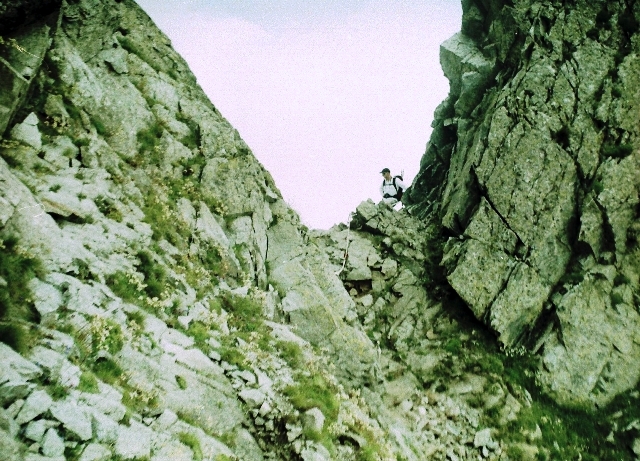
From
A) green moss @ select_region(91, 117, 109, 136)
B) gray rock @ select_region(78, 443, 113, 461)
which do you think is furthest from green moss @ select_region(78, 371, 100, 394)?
green moss @ select_region(91, 117, 109, 136)

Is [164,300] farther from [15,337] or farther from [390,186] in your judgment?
[390,186]

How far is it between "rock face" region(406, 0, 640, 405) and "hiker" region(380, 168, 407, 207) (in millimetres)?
4230

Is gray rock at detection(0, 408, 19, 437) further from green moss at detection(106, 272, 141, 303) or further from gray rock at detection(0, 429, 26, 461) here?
green moss at detection(106, 272, 141, 303)

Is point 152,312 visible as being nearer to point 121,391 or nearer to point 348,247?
point 121,391

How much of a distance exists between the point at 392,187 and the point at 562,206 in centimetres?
1309

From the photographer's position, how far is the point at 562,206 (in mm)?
22891

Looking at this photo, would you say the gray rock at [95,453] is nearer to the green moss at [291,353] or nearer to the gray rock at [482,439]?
Result: the green moss at [291,353]

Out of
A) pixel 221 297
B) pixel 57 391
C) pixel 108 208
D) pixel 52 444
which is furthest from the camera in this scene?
pixel 221 297

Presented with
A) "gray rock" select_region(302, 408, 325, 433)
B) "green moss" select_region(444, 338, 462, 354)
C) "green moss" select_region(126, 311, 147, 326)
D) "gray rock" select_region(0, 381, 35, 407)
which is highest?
"green moss" select_region(444, 338, 462, 354)

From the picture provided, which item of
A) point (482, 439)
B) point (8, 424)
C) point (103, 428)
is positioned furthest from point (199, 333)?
point (482, 439)

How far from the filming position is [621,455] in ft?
51.7

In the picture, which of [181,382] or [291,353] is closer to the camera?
[181,382]

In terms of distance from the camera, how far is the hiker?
33000mm

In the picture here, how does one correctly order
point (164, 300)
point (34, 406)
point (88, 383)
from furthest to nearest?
1. point (164, 300)
2. point (88, 383)
3. point (34, 406)
